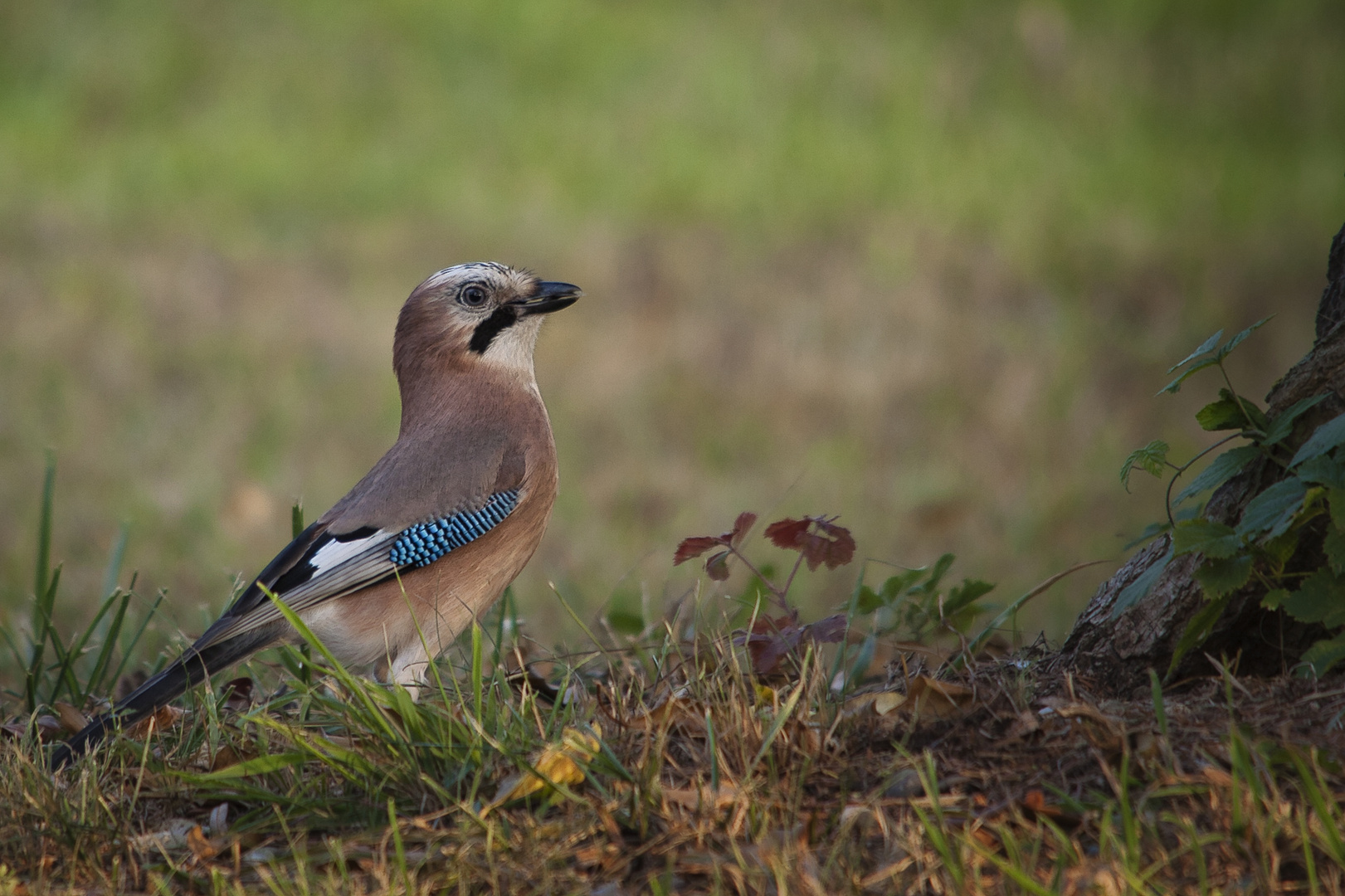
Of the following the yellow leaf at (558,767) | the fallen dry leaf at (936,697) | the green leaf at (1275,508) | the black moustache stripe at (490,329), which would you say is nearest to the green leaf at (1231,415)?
the green leaf at (1275,508)

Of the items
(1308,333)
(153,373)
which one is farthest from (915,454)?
(153,373)

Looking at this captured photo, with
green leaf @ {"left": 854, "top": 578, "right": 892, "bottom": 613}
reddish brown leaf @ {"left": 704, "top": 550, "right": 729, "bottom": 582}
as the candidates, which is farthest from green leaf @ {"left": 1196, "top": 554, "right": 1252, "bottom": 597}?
reddish brown leaf @ {"left": 704, "top": 550, "right": 729, "bottom": 582}

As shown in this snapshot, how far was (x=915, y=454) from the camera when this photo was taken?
22.0 feet

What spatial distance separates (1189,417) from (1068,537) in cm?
166

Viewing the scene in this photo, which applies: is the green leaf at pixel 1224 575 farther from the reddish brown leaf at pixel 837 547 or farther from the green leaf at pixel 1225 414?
the reddish brown leaf at pixel 837 547

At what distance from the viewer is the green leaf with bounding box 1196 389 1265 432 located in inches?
100.0

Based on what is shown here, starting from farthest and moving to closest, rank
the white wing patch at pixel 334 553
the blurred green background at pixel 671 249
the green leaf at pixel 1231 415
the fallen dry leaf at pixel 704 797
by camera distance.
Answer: the blurred green background at pixel 671 249 < the white wing patch at pixel 334 553 < the green leaf at pixel 1231 415 < the fallen dry leaf at pixel 704 797

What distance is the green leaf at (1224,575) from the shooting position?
93.4 inches

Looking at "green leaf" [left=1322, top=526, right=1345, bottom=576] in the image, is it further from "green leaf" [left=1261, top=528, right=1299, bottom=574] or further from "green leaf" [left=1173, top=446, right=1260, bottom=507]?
"green leaf" [left=1173, top=446, right=1260, bottom=507]

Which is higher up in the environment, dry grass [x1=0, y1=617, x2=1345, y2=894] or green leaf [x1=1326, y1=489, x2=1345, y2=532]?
green leaf [x1=1326, y1=489, x2=1345, y2=532]

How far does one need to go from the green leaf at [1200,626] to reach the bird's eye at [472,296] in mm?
2090

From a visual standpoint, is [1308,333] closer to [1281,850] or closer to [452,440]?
[452,440]

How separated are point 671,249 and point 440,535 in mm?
5137

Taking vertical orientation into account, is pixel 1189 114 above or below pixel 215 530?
above
